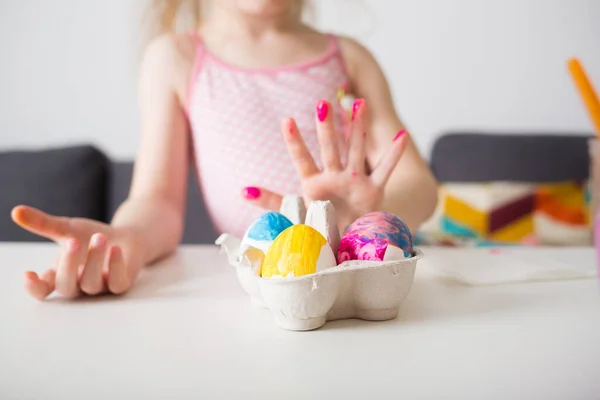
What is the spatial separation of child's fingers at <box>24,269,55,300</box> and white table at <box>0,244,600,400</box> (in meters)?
0.01

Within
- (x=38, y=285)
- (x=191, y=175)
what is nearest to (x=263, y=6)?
(x=38, y=285)

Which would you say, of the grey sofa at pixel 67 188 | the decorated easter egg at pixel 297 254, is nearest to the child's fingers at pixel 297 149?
the decorated easter egg at pixel 297 254

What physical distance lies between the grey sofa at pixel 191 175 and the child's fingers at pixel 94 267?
4.04 feet

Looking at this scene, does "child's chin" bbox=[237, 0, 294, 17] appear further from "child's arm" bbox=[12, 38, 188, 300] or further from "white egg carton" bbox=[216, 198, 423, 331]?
"white egg carton" bbox=[216, 198, 423, 331]

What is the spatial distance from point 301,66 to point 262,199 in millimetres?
468

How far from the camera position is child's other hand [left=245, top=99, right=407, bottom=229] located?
499 millimetres

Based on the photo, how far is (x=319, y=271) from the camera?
379mm

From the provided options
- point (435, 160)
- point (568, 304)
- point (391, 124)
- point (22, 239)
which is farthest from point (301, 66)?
point (22, 239)

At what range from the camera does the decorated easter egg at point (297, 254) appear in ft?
1.24

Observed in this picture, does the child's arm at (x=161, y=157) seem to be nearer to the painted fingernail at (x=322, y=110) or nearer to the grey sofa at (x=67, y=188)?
the painted fingernail at (x=322, y=110)

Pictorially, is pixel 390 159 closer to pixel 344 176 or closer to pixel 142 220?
pixel 344 176

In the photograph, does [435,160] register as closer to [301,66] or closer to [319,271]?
[301,66]

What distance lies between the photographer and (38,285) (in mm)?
480

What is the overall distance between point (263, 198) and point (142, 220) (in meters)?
0.25
